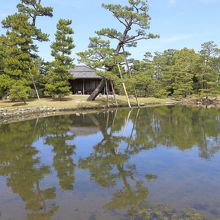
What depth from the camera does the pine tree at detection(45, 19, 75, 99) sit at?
35.5 meters

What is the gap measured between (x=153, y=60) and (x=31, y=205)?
4914 centimetres

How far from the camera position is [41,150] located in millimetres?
12367

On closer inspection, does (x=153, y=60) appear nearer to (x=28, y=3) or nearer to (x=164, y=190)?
(x=28, y=3)

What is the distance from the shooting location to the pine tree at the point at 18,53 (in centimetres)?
3244

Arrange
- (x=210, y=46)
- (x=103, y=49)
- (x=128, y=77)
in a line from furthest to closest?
(x=210, y=46), (x=128, y=77), (x=103, y=49)

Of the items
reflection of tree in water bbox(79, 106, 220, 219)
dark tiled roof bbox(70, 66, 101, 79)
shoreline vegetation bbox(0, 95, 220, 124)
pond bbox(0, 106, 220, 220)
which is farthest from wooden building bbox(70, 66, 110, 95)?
pond bbox(0, 106, 220, 220)

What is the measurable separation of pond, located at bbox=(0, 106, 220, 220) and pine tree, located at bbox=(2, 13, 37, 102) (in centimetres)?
1810

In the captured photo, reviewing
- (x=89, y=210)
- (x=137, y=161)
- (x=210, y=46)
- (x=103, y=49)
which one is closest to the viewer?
(x=89, y=210)

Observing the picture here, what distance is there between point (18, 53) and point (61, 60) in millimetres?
5177

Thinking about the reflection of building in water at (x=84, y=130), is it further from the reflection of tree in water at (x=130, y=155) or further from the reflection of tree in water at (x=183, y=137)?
the reflection of tree in water at (x=183, y=137)

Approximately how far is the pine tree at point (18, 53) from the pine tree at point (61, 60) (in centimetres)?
261

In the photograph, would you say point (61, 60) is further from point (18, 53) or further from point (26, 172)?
point (26, 172)

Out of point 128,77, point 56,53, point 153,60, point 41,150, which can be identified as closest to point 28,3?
point 56,53

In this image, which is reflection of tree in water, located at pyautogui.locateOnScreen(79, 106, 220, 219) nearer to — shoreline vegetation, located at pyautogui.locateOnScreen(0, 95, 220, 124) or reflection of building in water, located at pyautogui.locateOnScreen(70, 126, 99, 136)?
reflection of building in water, located at pyautogui.locateOnScreen(70, 126, 99, 136)
